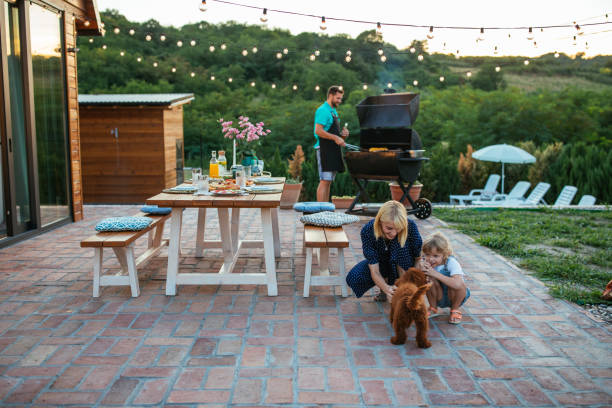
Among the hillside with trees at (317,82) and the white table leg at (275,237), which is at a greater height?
the hillside with trees at (317,82)

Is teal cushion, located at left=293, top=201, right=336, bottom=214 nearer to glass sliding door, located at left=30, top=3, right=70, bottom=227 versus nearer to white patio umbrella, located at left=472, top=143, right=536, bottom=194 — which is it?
glass sliding door, located at left=30, top=3, right=70, bottom=227

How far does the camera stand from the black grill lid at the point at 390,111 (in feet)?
23.4

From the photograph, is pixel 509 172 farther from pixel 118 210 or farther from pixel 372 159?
pixel 118 210

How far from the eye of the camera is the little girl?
10.3ft

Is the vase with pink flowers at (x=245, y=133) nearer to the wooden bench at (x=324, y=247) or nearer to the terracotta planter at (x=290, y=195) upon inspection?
the wooden bench at (x=324, y=247)

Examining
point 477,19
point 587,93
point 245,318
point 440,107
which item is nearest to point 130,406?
point 245,318

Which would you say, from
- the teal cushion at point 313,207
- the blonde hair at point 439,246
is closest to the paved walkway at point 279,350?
the blonde hair at point 439,246

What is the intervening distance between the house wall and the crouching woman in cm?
763

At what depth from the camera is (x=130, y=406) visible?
2168 mm

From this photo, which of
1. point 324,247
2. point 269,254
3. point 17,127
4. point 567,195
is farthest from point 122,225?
point 567,195

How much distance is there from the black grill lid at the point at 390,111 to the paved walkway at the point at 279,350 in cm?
355

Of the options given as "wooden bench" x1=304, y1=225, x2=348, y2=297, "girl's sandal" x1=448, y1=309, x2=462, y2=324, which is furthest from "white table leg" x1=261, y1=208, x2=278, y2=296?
"girl's sandal" x1=448, y1=309, x2=462, y2=324

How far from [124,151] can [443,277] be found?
27.9 feet

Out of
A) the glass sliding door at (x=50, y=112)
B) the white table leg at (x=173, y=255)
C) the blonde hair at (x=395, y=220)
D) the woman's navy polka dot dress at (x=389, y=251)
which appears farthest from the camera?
the glass sliding door at (x=50, y=112)
